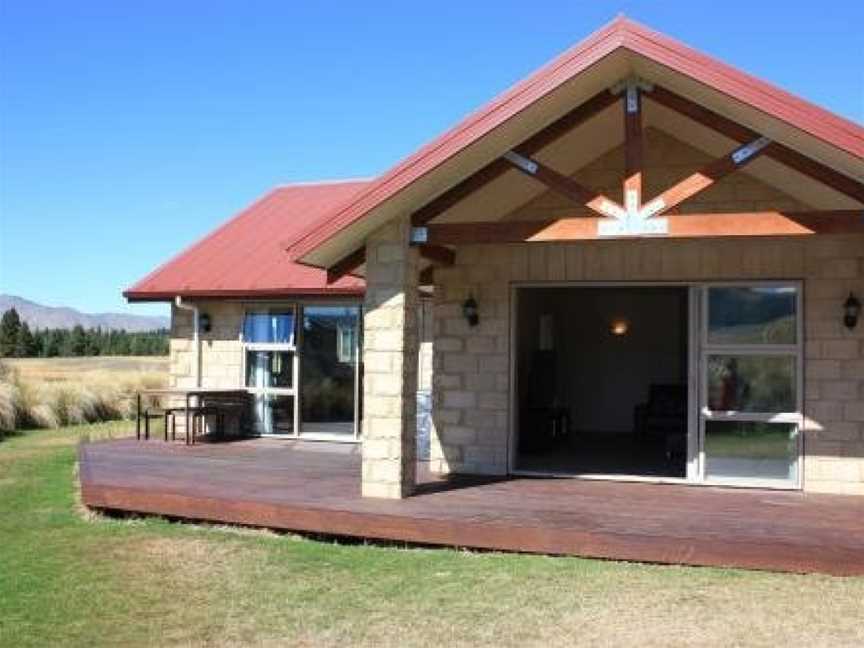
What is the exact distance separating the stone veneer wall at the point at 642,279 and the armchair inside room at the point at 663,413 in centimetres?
370

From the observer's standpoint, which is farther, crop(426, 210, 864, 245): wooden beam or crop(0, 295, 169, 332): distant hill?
crop(0, 295, 169, 332): distant hill

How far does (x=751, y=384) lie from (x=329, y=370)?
21.6ft

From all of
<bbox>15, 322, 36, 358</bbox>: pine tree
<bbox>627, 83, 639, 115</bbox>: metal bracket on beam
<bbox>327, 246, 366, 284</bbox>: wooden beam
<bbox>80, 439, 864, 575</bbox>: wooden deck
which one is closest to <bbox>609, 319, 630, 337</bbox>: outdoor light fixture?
<bbox>80, 439, 864, 575</bbox>: wooden deck

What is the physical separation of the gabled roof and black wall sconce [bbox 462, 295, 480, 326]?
79.2 inches

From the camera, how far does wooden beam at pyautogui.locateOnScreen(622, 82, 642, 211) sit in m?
8.34

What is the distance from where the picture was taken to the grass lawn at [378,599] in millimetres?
6031

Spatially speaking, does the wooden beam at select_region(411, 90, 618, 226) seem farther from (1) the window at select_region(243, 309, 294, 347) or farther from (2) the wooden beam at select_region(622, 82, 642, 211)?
(1) the window at select_region(243, 309, 294, 347)

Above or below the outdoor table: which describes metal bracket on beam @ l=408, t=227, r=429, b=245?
above

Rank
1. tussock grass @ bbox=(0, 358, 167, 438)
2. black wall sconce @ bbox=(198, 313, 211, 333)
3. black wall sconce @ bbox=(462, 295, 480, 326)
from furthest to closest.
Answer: tussock grass @ bbox=(0, 358, 167, 438) → black wall sconce @ bbox=(198, 313, 211, 333) → black wall sconce @ bbox=(462, 295, 480, 326)

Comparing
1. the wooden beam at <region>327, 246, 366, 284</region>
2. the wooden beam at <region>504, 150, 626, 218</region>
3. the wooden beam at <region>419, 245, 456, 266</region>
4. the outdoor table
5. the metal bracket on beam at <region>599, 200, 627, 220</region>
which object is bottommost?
the outdoor table

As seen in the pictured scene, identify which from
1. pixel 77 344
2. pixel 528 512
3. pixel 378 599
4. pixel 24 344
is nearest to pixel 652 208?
pixel 528 512

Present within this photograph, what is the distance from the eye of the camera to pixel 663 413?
1477 cm

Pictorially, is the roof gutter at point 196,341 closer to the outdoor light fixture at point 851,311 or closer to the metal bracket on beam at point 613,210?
the metal bracket on beam at point 613,210

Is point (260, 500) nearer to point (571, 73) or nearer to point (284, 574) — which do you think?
point (284, 574)
